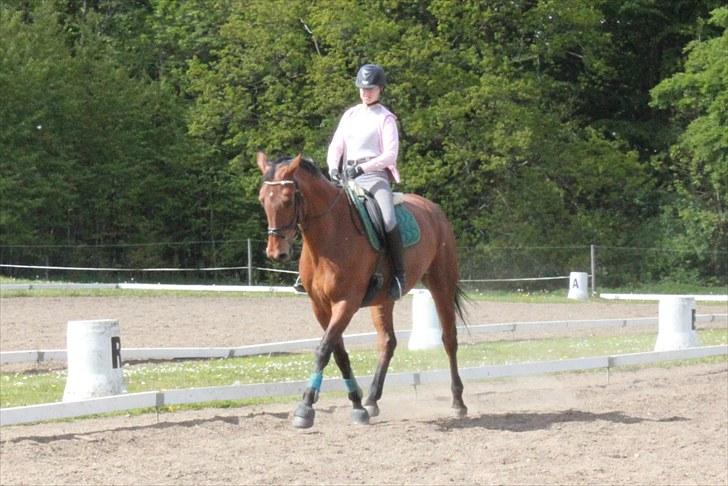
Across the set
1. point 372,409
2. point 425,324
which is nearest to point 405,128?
point 425,324

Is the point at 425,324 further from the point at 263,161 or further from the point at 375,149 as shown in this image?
the point at 263,161

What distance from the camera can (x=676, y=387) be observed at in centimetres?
1427

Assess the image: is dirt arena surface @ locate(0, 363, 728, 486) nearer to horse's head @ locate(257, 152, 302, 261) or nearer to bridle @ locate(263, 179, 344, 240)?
horse's head @ locate(257, 152, 302, 261)

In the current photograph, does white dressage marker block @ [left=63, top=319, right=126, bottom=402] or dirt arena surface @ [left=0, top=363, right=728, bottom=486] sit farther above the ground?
white dressage marker block @ [left=63, top=319, right=126, bottom=402]

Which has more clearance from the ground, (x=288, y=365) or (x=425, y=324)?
(x=425, y=324)

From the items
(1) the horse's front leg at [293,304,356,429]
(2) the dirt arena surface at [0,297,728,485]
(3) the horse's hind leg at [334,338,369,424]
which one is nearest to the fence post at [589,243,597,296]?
(2) the dirt arena surface at [0,297,728,485]

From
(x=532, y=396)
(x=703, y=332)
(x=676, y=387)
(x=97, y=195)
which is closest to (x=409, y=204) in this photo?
(x=532, y=396)

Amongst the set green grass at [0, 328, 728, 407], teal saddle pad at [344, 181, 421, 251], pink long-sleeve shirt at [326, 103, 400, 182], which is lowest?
green grass at [0, 328, 728, 407]

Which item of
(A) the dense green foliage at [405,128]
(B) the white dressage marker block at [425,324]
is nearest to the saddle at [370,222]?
(B) the white dressage marker block at [425,324]

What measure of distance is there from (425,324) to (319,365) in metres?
7.00

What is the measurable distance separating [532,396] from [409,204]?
9.75ft

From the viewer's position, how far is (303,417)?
33.5 ft

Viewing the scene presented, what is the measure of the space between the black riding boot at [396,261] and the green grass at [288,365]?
219cm

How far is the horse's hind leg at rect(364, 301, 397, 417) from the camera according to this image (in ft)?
38.0
